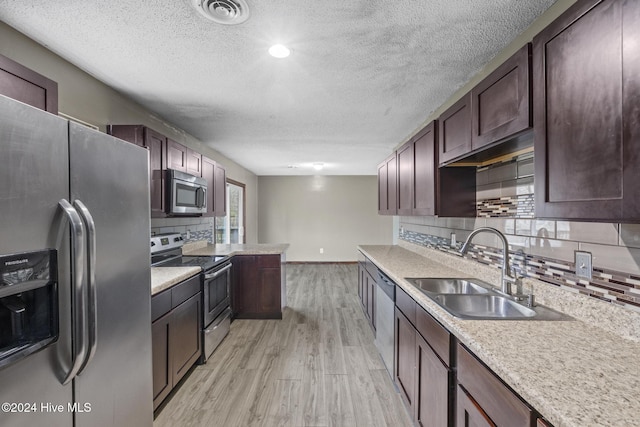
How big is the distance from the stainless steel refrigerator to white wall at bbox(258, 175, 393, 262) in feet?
20.9

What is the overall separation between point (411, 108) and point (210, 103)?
1954 mm

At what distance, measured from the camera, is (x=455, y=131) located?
189cm

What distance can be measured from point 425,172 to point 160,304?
2.21 m

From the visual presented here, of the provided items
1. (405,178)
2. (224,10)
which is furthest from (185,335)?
(405,178)

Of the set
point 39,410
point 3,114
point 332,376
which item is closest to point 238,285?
point 332,376

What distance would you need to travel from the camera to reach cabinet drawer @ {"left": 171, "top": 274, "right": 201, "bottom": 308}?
205 centimetres

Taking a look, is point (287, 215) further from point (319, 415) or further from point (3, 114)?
point (3, 114)

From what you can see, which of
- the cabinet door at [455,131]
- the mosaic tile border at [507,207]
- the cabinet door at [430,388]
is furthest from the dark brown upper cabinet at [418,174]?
the cabinet door at [430,388]

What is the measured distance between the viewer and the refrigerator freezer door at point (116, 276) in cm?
106

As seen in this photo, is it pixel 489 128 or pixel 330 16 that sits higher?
pixel 330 16

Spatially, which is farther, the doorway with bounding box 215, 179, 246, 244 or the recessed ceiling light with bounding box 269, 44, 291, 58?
the doorway with bounding box 215, 179, 246, 244

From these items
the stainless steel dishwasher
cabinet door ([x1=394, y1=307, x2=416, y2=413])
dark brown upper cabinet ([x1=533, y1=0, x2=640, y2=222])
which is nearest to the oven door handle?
the stainless steel dishwasher

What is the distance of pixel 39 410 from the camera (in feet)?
2.89

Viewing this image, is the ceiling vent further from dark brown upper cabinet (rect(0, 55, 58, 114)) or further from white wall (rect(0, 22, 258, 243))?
white wall (rect(0, 22, 258, 243))
